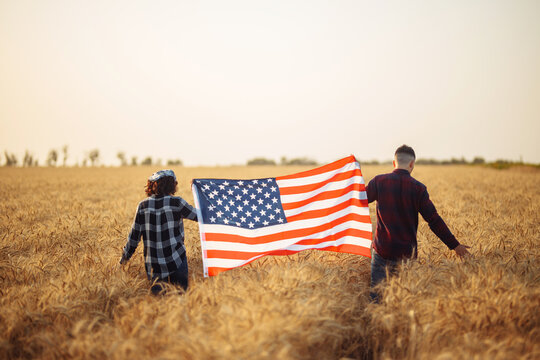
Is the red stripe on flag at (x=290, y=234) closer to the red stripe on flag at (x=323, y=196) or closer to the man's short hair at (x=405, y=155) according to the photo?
the red stripe on flag at (x=323, y=196)

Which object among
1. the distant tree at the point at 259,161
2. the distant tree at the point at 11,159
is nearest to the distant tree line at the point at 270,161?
the distant tree at the point at 259,161

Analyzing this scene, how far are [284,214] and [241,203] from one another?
2.46ft

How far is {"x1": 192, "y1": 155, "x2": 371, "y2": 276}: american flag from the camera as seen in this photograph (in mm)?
4617

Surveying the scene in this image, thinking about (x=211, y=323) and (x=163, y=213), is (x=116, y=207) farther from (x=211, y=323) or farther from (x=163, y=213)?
(x=211, y=323)

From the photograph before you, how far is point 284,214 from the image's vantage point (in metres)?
5.05

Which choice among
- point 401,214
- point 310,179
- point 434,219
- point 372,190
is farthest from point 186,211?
point 434,219

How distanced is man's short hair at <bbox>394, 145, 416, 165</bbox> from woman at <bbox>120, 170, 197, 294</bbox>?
9.86 feet

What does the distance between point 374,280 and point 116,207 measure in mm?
9305

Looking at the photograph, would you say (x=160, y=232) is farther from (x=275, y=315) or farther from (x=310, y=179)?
(x=310, y=179)

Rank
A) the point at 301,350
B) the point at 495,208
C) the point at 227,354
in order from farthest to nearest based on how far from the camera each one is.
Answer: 1. the point at 495,208
2. the point at 301,350
3. the point at 227,354

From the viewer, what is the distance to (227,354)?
2.29 m

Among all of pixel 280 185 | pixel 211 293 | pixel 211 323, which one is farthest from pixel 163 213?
pixel 280 185

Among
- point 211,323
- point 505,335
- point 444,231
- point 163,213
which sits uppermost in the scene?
point 163,213

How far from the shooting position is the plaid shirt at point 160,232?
4012mm
